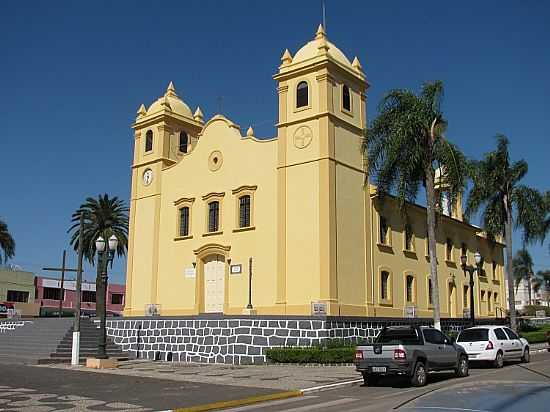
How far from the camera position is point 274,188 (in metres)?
30.1

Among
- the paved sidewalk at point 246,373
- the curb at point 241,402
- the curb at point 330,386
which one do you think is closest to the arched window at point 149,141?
the paved sidewalk at point 246,373

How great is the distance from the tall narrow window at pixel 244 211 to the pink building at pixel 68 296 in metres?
51.2

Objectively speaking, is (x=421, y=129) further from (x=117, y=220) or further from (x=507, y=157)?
(x=117, y=220)

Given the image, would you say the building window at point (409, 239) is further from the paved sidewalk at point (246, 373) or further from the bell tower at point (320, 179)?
the paved sidewalk at point (246, 373)

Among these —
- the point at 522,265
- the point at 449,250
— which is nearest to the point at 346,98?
the point at 449,250

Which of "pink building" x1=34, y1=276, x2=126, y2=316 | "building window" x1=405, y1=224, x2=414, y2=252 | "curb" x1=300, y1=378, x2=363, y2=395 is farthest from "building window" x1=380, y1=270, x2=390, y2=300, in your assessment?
"pink building" x1=34, y1=276, x2=126, y2=316

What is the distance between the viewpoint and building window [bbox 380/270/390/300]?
3116 centimetres

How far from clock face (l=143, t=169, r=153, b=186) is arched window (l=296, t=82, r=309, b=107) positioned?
11.5 meters

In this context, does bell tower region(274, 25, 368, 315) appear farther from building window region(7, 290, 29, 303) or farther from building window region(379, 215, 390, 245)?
building window region(7, 290, 29, 303)

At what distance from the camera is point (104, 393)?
1561 centimetres

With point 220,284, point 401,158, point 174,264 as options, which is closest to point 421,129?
point 401,158

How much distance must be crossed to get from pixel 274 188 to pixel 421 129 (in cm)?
753

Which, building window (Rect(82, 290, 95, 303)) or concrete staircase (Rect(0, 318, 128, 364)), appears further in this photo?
building window (Rect(82, 290, 95, 303))

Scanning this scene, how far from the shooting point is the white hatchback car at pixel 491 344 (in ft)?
70.9
